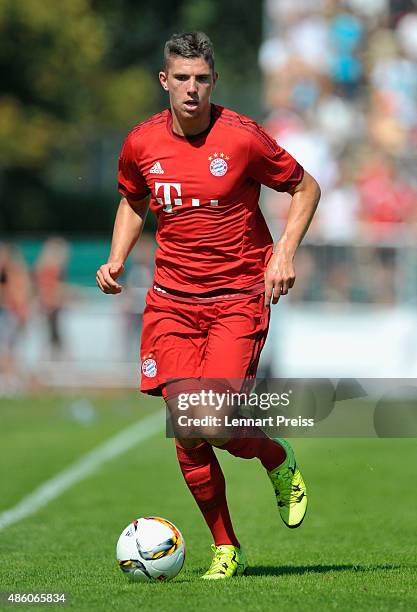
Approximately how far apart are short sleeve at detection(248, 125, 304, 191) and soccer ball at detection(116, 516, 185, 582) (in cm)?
181

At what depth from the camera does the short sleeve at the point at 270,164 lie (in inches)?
275

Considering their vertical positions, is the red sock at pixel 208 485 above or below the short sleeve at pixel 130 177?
below

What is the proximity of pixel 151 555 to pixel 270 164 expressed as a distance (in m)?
1.99

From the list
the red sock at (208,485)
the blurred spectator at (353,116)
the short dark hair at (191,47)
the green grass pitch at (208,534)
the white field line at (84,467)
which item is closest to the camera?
the green grass pitch at (208,534)

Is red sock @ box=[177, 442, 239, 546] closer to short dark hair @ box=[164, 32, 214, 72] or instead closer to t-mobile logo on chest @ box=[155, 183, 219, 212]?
t-mobile logo on chest @ box=[155, 183, 219, 212]

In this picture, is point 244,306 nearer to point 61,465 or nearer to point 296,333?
point 61,465

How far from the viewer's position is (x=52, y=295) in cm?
2336

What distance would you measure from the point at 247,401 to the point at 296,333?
1501 cm

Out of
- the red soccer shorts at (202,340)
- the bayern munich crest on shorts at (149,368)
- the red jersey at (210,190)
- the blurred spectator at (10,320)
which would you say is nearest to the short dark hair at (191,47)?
the red jersey at (210,190)

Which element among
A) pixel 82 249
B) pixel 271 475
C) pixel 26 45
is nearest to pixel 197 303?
pixel 271 475

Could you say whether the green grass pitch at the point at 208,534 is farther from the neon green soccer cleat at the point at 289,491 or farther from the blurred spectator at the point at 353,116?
the blurred spectator at the point at 353,116

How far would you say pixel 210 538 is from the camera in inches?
360

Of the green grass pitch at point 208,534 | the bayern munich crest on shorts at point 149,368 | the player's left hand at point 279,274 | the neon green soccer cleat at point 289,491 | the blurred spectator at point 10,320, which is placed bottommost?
the blurred spectator at point 10,320

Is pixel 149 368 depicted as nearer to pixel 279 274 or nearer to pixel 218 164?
pixel 279 274
